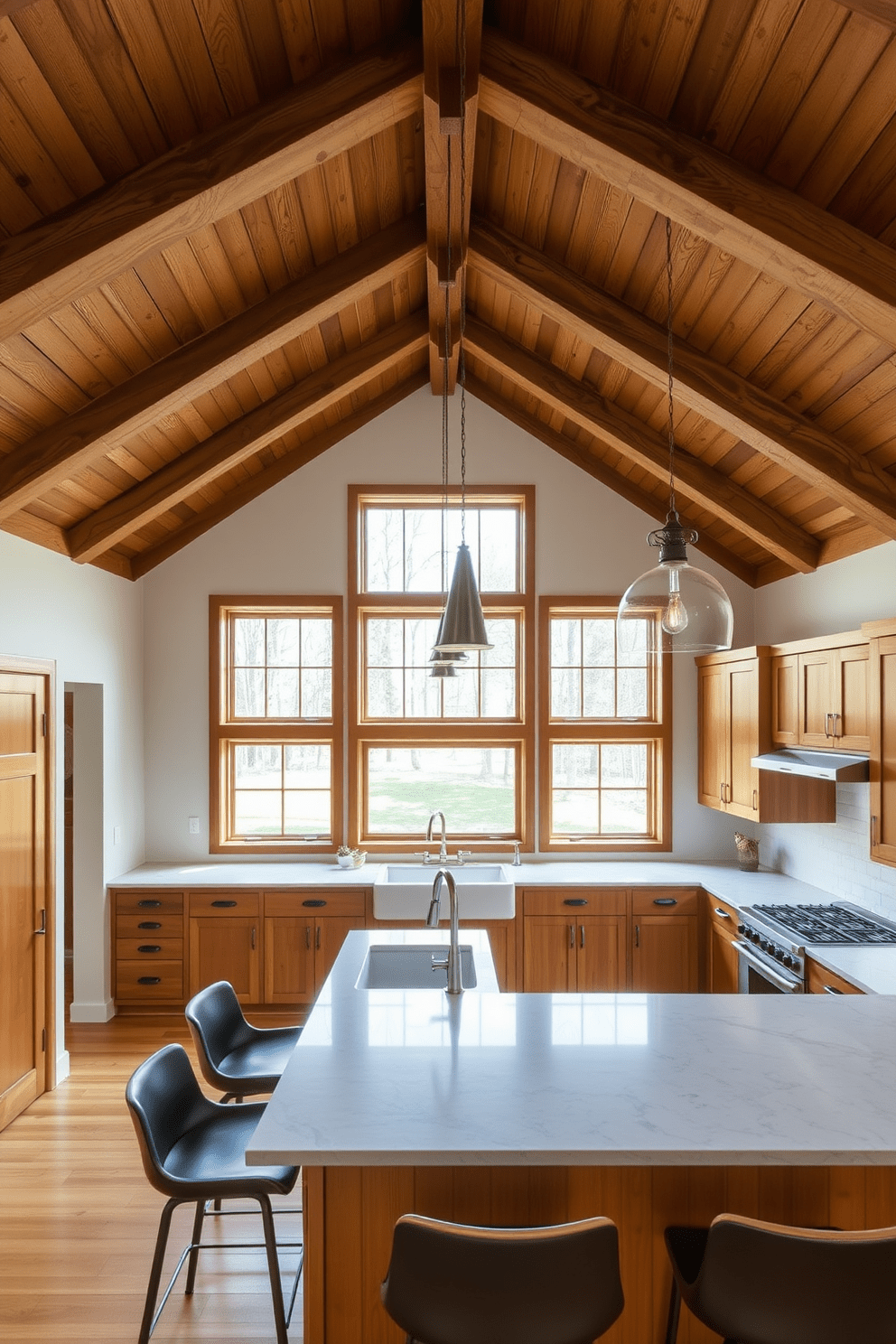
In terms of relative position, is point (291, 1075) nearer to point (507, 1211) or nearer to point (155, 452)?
point (507, 1211)

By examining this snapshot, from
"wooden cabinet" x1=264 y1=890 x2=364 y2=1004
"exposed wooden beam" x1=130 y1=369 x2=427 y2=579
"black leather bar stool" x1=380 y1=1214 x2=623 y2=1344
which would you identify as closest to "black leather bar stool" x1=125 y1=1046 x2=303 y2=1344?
"black leather bar stool" x1=380 y1=1214 x2=623 y2=1344

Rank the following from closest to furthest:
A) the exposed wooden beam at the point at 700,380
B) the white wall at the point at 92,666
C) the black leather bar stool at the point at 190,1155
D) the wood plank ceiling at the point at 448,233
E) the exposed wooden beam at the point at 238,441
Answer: the black leather bar stool at the point at 190,1155
the wood plank ceiling at the point at 448,233
the exposed wooden beam at the point at 700,380
the white wall at the point at 92,666
the exposed wooden beam at the point at 238,441

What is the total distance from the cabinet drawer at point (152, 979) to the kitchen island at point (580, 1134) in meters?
3.14

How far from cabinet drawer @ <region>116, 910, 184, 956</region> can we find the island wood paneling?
3411 millimetres

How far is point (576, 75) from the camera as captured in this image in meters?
2.84

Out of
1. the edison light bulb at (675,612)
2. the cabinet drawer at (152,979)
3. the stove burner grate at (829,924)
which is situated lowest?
the cabinet drawer at (152,979)

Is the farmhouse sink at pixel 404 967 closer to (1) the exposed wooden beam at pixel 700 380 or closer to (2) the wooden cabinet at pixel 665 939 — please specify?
(2) the wooden cabinet at pixel 665 939

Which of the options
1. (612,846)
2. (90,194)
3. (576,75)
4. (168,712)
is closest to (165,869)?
(168,712)

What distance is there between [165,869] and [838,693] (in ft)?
13.3

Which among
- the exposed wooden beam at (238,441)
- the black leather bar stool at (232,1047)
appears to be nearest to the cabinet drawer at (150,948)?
the black leather bar stool at (232,1047)

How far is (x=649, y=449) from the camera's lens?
16.0ft

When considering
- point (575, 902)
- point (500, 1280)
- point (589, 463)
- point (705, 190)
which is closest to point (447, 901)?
point (575, 902)

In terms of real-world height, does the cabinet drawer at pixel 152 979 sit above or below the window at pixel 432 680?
below

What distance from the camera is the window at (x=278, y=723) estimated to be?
5.89 m
